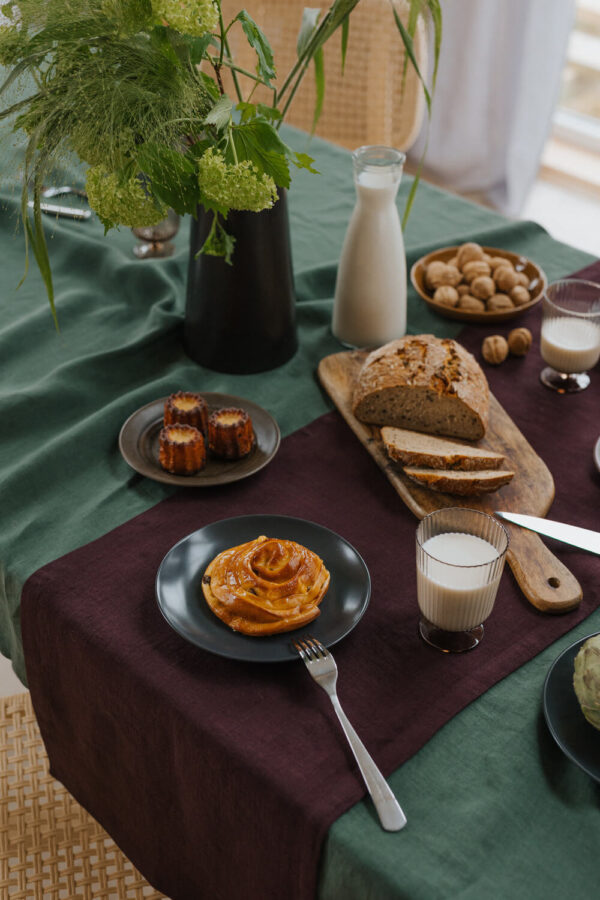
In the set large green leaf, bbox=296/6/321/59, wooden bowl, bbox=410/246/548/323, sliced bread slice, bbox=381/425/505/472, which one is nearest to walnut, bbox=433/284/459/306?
wooden bowl, bbox=410/246/548/323

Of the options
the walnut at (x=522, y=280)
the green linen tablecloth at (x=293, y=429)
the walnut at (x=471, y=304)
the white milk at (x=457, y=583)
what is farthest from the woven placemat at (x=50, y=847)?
the walnut at (x=522, y=280)

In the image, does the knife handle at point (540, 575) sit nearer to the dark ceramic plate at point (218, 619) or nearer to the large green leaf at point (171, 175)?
the dark ceramic plate at point (218, 619)

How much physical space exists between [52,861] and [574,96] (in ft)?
14.2

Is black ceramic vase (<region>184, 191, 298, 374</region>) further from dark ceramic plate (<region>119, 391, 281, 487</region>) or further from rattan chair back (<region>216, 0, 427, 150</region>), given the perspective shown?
rattan chair back (<region>216, 0, 427, 150</region>)

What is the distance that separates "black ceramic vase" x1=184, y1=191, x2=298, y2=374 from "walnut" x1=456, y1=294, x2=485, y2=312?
31 centimetres

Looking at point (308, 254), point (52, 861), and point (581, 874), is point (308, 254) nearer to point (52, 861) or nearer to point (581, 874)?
point (52, 861)

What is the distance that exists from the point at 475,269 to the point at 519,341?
18cm

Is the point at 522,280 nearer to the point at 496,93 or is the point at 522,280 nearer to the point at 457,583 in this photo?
the point at 457,583

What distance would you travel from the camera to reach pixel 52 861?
1.13 metres

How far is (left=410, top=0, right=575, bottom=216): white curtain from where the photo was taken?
139 inches

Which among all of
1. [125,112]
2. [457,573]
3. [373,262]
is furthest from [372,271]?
[457,573]

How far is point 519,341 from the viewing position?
1.42 m

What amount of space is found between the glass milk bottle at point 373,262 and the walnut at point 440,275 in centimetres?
14

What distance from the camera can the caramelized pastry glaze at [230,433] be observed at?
115cm
